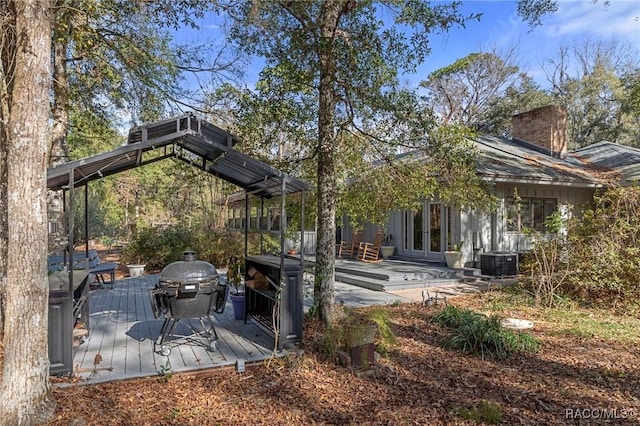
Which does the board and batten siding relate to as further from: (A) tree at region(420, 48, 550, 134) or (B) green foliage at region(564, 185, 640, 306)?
(A) tree at region(420, 48, 550, 134)

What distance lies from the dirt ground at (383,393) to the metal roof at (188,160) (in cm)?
190

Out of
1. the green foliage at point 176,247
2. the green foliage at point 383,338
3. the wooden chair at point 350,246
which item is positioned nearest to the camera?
the green foliage at point 383,338

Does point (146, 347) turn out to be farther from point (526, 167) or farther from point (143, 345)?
point (526, 167)

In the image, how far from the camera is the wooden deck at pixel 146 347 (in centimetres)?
386

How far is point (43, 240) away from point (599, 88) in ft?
95.2

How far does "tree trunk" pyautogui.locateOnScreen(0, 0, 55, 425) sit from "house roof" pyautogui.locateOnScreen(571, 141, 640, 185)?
1375 cm

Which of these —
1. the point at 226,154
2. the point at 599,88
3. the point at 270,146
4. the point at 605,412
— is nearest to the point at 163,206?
the point at 270,146

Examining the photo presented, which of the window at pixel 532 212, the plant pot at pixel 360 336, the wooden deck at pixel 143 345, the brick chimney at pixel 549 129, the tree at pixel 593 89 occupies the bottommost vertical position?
the wooden deck at pixel 143 345

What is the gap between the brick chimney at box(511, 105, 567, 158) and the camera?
14.9 m

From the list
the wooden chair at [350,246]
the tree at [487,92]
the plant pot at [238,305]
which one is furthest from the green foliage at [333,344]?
the tree at [487,92]

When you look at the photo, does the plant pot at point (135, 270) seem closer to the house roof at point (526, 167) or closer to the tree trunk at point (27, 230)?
the tree trunk at point (27, 230)

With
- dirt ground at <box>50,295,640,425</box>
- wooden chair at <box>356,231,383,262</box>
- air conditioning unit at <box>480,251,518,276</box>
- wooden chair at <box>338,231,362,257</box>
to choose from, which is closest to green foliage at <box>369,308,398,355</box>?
dirt ground at <box>50,295,640,425</box>

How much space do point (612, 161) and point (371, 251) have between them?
9.33 metres

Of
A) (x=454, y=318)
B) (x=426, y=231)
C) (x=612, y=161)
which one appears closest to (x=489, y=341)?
(x=454, y=318)
